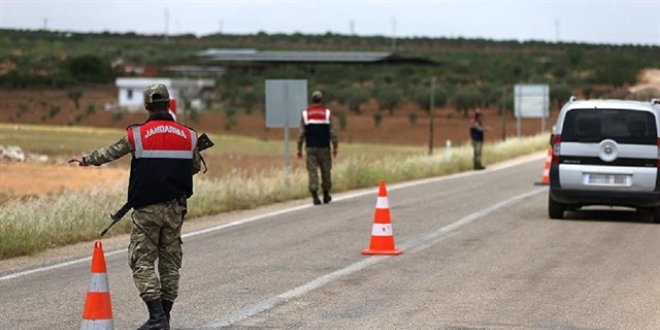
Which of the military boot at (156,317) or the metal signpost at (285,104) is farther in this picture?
the metal signpost at (285,104)

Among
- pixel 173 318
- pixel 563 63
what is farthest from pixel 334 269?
pixel 563 63

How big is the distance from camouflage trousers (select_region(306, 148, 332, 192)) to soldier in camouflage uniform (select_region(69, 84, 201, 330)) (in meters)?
13.6

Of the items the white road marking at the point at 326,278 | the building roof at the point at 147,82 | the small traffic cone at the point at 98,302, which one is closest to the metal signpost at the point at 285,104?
the white road marking at the point at 326,278

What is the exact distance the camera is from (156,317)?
9312 mm

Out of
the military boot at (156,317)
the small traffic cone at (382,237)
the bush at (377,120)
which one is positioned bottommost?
the bush at (377,120)

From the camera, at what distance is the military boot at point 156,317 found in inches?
365

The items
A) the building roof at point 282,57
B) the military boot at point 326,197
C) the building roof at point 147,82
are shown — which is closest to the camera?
the military boot at point 326,197

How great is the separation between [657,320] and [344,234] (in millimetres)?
7530

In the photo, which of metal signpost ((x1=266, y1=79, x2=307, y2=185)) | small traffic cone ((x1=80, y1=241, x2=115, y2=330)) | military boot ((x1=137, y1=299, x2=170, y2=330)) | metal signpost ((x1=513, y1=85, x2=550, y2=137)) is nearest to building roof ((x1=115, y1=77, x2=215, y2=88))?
metal signpost ((x1=513, y1=85, x2=550, y2=137))

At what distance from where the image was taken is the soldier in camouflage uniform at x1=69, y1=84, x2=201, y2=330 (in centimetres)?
934

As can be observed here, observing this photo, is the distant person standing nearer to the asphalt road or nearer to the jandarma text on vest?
the asphalt road

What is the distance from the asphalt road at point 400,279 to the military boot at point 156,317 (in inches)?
24.8

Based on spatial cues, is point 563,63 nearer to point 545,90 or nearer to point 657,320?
point 545,90

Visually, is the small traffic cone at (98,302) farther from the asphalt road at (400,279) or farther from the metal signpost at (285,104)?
the metal signpost at (285,104)
